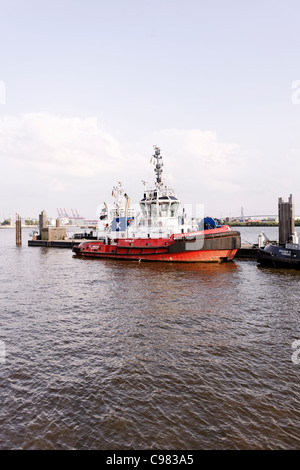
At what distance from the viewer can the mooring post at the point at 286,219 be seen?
27297 millimetres

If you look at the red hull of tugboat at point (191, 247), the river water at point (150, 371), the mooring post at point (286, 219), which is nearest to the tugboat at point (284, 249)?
the mooring post at point (286, 219)

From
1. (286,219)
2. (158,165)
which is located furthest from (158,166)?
(286,219)

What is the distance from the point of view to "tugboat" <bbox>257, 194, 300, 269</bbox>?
2275 cm

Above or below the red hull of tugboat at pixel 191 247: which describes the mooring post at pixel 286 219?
above

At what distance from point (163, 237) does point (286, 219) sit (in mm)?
12477

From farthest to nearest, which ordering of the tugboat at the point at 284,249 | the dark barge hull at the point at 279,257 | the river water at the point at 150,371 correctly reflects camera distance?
the tugboat at the point at 284,249 < the dark barge hull at the point at 279,257 < the river water at the point at 150,371

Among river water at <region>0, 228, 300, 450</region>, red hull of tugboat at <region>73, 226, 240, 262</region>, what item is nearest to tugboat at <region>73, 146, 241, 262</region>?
red hull of tugboat at <region>73, 226, 240, 262</region>

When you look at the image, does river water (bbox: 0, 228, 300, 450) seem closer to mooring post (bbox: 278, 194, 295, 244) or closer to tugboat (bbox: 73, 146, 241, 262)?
tugboat (bbox: 73, 146, 241, 262)

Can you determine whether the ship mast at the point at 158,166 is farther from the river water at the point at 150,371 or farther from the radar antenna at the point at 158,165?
the river water at the point at 150,371

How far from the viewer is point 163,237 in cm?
2891

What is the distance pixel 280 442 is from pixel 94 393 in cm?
407

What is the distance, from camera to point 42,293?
54.1ft

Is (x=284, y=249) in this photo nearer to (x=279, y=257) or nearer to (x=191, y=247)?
(x=279, y=257)

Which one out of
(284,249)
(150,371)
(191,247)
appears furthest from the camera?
(191,247)
